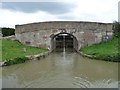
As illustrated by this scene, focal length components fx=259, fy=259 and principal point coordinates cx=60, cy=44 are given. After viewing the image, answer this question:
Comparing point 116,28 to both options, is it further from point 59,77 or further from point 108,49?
point 59,77

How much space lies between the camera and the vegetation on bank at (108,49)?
1814 centimetres

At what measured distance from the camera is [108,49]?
71.2 feet

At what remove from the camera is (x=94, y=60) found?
18.6 m

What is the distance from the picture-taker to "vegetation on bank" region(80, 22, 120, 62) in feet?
59.5

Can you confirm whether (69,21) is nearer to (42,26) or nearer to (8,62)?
(42,26)

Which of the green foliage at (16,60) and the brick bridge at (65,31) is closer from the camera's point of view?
the green foliage at (16,60)

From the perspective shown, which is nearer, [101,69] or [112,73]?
[112,73]

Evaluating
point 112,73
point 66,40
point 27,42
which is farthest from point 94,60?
point 66,40

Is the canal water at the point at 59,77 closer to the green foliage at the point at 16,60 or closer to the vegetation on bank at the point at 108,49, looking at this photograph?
the green foliage at the point at 16,60

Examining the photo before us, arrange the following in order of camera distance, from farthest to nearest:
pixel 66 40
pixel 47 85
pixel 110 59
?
pixel 66 40 < pixel 110 59 < pixel 47 85

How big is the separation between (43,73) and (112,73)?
3623mm

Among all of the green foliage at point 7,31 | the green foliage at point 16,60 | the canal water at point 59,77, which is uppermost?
the green foliage at point 7,31

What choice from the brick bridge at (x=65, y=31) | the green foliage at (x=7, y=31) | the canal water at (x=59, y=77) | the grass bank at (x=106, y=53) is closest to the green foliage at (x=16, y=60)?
the canal water at (x=59, y=77)

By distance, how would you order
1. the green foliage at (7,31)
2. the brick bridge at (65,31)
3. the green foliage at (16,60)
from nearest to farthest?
the green foliage at (16,60) < the brick bridge at (65,31) < the green foliage at (7,31)
